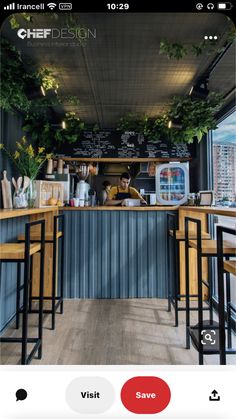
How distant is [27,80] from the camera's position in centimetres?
206

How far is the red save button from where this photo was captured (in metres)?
0.58

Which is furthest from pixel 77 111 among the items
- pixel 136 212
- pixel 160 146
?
pixel 160 146

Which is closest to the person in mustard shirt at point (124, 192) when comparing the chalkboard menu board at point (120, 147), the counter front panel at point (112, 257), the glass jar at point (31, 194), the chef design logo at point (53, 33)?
the chalkboard menu board at point (120, 147)

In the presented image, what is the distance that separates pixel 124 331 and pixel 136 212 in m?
1.27

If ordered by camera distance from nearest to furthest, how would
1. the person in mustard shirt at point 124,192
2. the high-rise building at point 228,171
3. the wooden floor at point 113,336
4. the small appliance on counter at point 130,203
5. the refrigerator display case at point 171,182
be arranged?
the high-rise building at point 228,171, the wooden floor at point 113,336, the small appliance on counter at point 130,203, the refrigerator display case at point 171,182, the person in mustard shirt at point 124,192

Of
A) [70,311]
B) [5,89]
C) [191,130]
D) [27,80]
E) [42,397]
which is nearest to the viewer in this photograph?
[42,397]

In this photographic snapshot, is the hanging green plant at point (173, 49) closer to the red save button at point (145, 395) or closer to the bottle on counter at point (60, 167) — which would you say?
the red save button at point (145, 395)

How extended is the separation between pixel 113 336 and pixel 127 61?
2.05 meters

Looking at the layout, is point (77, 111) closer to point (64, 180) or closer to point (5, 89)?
point (64, 180)

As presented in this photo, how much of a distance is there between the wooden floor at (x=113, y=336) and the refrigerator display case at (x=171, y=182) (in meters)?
1.53

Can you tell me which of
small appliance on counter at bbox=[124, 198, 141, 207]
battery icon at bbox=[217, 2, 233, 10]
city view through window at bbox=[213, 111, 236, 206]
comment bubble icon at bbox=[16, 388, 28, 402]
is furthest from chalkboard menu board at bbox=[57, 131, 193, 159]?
comment bubble icon at bbox=[16, 388, 28, 402]

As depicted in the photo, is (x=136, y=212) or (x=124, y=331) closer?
(x=124, y=331)

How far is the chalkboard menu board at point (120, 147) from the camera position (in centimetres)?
439

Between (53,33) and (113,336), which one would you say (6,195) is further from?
(53,33)
